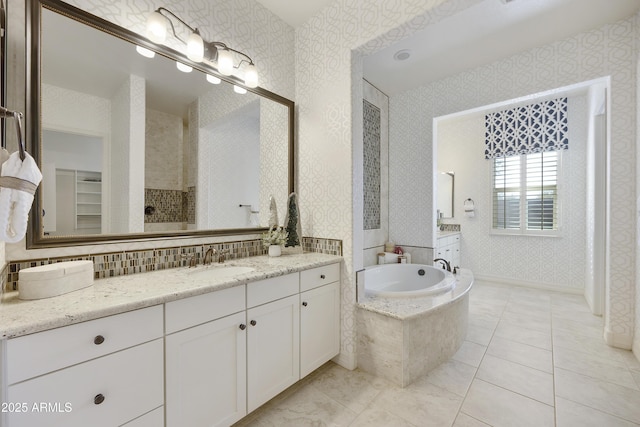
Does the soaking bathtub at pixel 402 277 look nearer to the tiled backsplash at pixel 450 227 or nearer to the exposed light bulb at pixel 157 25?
the tiled backsplash at pixel 450 227

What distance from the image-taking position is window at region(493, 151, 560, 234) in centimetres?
410

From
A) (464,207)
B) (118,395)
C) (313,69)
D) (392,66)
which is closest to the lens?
(118,395)

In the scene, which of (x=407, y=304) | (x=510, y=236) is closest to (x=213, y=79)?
(x=407, y=304)

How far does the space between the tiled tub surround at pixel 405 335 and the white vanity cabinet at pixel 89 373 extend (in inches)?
53.4

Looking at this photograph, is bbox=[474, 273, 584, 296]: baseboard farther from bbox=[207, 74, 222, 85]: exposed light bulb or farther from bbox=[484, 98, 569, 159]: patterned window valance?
bbox=[207, 74, 222, 85]: exposed light bulb

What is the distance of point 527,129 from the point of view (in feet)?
13.7

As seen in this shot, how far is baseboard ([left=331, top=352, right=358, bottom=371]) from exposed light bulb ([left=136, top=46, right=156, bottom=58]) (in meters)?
2.38

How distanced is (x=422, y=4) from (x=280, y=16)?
120cm

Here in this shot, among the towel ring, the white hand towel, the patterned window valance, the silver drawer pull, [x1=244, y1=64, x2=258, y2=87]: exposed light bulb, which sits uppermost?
the patterned window valance

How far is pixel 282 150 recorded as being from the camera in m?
2.31

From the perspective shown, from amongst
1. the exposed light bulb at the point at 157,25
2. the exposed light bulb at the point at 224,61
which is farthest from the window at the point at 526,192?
the exposed light bulb at the point at 157,25

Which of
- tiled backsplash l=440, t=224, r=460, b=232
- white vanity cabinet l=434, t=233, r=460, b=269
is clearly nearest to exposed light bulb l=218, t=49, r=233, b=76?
white vanity cabinet l=434, t=233, r=460, b=269

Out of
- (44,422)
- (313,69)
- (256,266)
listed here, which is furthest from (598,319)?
(44,422)

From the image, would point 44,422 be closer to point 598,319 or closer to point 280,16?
point 280,16
